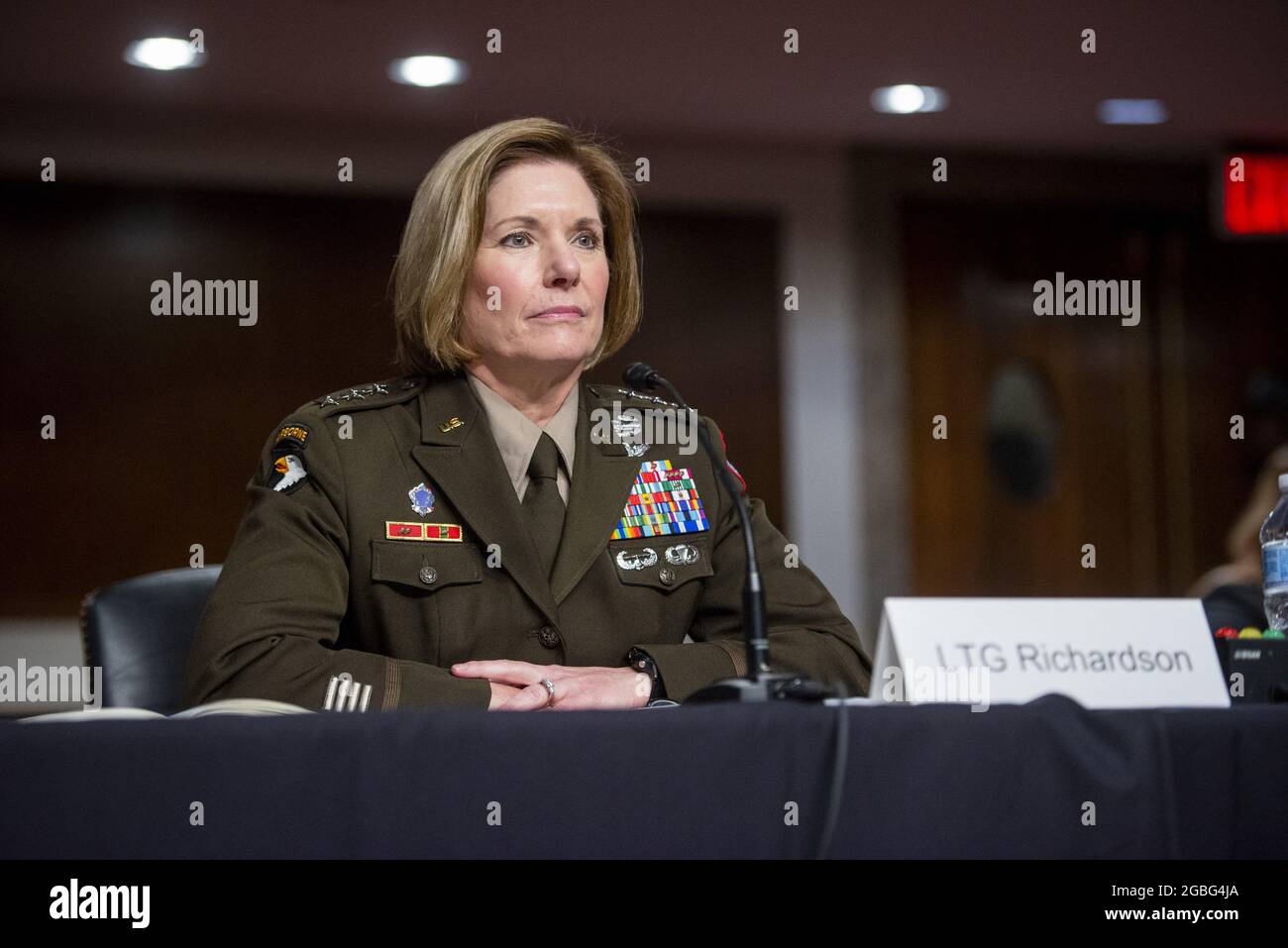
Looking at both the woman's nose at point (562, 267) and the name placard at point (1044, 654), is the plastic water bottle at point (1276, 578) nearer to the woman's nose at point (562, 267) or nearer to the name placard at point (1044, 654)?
the name placard at point (1044, 654)

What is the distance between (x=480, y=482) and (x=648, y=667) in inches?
14.3

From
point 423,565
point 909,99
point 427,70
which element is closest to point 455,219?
point 423,565

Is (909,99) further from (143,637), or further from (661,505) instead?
(143,637)

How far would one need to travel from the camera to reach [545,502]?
6.31 feet

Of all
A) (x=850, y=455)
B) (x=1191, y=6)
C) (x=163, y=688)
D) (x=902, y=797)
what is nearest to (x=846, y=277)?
(x=850, y=455)

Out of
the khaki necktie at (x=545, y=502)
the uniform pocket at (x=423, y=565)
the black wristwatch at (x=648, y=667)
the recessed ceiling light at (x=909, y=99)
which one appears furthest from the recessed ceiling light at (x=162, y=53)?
the black wristwatch at (x=648, y=667)

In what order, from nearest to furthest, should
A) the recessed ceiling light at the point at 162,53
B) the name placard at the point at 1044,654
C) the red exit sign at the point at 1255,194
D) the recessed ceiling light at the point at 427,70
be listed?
1. the name placard at the point at 1044,654
2. the recessed ceiling light at the point at 162,53
3. the recessed ceiling light at the point at 427,70
4. the red exit sign at the point at 1255,194

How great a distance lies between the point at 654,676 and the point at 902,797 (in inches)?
24.8

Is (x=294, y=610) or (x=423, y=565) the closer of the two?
(x=294, y=610)

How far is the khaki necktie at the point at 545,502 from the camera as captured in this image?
6.20 ft

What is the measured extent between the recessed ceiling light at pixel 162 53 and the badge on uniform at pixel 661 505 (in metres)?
2.72

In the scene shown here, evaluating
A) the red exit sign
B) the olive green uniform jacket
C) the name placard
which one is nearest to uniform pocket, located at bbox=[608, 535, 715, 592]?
the olive green uniform jacket

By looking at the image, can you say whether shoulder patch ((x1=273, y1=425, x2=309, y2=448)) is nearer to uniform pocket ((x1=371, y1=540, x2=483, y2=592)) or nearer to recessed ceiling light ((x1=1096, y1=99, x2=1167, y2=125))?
uniform pocket ((x1=371, y1=540, x2=483, y2=592))
